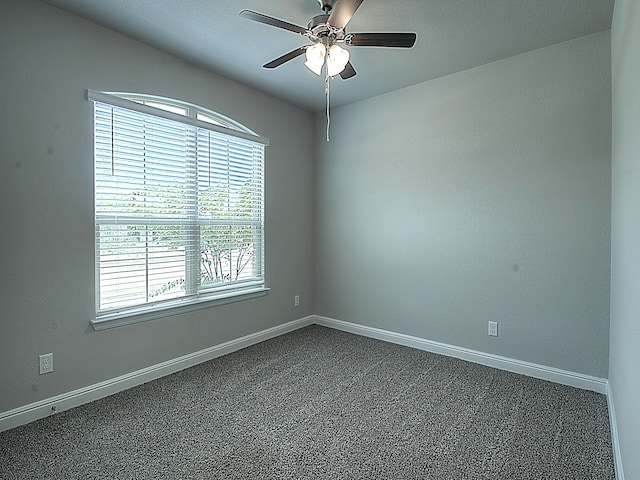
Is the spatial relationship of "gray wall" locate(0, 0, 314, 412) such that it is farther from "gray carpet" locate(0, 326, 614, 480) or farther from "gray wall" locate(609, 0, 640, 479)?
"gray wall" locate(609, 0, 640, 479)

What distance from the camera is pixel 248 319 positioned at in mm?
3748

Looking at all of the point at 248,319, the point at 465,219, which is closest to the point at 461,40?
the point at 465,219

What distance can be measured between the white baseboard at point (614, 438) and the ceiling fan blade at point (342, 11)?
100 inches

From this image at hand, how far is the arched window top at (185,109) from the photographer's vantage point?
111 inches

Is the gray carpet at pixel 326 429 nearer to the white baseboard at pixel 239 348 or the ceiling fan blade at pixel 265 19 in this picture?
the white baseboard at pixel 239 348

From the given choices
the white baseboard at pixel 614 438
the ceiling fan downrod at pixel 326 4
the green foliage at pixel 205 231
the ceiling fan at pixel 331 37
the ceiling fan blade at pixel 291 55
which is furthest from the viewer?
the green foliage at pixel 205 231

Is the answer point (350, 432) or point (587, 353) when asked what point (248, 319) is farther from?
point (587, 353)

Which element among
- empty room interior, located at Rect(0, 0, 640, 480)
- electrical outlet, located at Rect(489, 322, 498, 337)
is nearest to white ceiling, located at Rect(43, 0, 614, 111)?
empty room interior, located at Rect(0, 0, 640, 480)

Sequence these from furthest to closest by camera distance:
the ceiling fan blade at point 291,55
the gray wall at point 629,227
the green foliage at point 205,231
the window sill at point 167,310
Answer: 1. the green foliage at point 205,231
2. the window sill at point 167,310
3. the ceiling fan blade at point 291,55
4. the gray wall at point 629,227

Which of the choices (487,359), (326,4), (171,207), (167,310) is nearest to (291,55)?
(326,4)

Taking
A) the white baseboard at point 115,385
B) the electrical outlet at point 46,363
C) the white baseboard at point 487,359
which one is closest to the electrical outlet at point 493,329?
the white baseboard at point 487,359

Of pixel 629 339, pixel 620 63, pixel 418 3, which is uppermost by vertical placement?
pixel 418 3

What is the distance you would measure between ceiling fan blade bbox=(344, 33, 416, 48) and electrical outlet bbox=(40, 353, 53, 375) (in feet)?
8.99

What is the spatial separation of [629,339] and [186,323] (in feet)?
9.83
